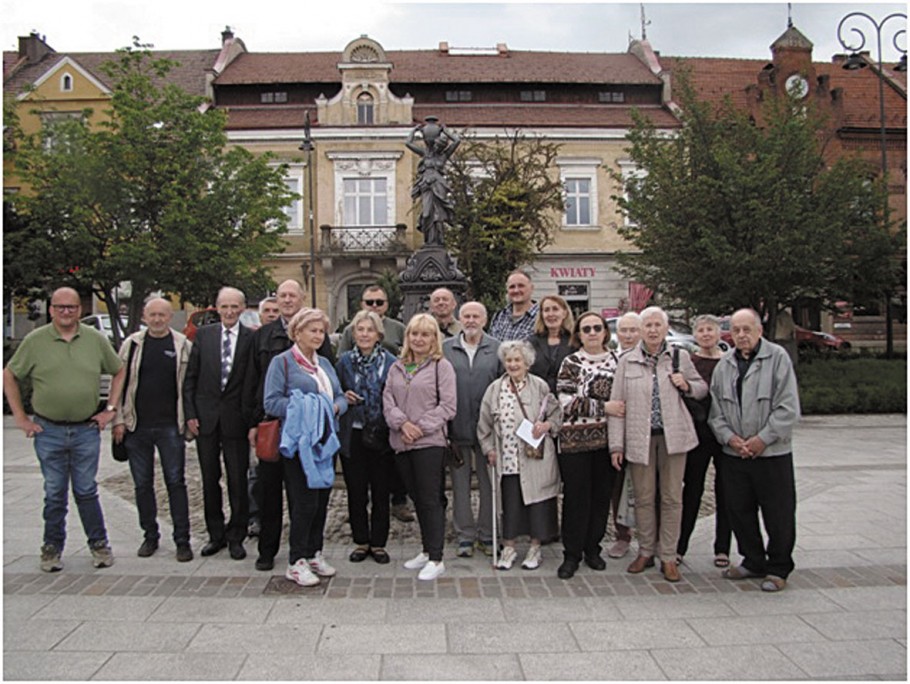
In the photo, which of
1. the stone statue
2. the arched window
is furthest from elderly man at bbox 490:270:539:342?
the arched window

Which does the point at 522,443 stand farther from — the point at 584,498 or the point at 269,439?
the point at 269,439

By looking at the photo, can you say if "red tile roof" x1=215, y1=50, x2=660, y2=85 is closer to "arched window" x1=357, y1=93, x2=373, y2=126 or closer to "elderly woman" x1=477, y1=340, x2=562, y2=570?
"arched window" x1=357, y1=93, x2=373, y2=126

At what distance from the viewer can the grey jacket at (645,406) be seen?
4.99 m

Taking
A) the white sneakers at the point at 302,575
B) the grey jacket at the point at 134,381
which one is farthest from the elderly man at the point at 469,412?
the grey jacket at the point at 134,381

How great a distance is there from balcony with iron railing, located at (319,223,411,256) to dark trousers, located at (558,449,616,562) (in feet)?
77.5

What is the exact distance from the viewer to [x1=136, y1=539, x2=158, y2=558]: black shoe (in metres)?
5.61

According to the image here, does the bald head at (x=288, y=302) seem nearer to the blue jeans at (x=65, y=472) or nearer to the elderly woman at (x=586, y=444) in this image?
the blue jeans at (x=65, y=472)

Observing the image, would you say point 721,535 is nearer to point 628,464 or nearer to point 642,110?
point 628,464

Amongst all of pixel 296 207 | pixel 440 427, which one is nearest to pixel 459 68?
pixel 296 207

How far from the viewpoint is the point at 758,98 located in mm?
30766

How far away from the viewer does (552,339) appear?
5.68 meters

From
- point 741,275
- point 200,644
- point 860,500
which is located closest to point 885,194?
point 741,275

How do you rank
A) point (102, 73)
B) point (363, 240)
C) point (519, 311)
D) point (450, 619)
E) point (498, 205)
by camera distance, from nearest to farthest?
point (450, 619)
point (519, 311)
point (498, 205)
point (363, 240)
point (102, 73)

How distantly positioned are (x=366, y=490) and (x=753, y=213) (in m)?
11.8
